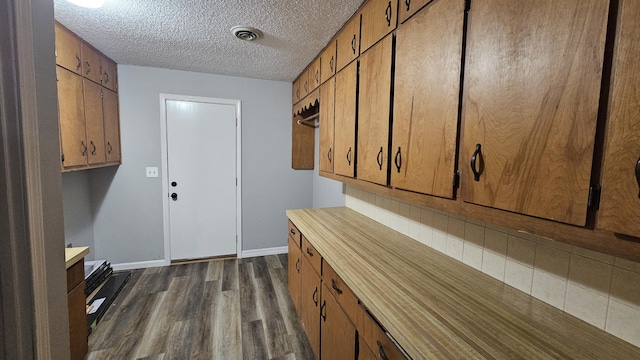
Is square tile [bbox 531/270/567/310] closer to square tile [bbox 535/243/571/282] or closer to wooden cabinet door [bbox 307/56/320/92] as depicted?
square tile [bbox 535/243/571/282]

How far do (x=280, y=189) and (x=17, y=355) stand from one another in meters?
3.10

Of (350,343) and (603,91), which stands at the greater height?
(603,91)

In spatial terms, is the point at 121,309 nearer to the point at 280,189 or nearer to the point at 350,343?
the point at 280,189

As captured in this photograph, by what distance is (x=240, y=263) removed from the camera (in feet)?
11.0

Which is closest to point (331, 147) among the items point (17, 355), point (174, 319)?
point (17, 355)

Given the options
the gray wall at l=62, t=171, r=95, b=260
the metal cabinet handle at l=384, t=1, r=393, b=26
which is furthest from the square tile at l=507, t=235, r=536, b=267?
the gray wall at l=62, t=171, r=95, b=260

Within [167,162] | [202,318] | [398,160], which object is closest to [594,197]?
[398,160]

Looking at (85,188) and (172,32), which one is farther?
(85,188)

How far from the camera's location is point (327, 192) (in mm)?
3189

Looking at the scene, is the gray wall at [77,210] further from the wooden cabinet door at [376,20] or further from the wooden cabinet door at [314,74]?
the wooden cabinet door at [376,20]

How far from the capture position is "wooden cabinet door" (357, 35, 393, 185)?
1392mm

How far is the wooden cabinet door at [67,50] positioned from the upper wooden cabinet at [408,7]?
2438mm

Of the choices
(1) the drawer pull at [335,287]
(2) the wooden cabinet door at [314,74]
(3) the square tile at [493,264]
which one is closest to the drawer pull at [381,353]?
(1) the drawer pull at [335,287]

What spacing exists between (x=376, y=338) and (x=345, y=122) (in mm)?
1330
